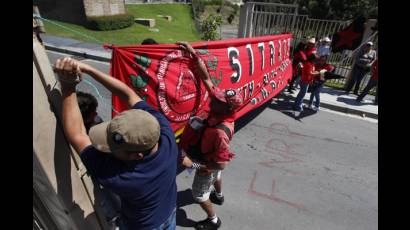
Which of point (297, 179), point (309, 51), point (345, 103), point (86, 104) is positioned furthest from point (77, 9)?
point (297, 179)

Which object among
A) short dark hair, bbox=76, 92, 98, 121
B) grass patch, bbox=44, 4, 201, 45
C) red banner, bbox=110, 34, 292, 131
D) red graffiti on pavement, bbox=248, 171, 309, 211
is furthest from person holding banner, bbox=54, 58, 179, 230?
grass patch, bbox=44, 4, 201, 45

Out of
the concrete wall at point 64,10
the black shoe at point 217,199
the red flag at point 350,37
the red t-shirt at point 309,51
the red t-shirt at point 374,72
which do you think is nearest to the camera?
the black shoe at point 217,199

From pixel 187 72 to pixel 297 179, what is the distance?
8.27ft

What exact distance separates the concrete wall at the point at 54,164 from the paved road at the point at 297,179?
5.27 ft

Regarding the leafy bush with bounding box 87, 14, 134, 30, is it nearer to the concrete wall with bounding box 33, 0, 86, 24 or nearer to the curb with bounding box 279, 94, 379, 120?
the concrete wall with bounding box 33, 0, 86, 24

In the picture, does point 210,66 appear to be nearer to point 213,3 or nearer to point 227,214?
point 227,214

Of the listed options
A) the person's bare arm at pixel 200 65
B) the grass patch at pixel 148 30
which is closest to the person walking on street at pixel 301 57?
the person's bare arm at pixel 200 65

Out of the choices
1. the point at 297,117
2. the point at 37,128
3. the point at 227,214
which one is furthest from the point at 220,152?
the point at 297,117

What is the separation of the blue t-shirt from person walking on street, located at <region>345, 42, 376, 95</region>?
26.5 feet

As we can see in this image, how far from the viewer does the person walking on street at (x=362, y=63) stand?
313 inches

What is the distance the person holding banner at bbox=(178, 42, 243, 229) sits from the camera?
262 centimetres

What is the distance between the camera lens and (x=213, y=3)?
125 feet

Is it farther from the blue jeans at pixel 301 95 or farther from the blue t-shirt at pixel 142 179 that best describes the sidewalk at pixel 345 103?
the blue t-shirt at pixel 142 179

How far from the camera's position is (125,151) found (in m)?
1.50
